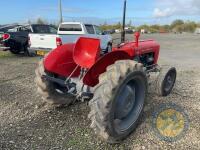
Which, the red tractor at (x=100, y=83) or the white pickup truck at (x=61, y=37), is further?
the white pickup truck at (x=61, y=37)

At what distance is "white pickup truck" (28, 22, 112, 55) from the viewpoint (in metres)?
13.0

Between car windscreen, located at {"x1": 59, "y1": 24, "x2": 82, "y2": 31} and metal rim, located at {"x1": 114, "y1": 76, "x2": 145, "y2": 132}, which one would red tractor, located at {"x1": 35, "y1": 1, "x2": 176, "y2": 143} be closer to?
metal rim, located at {"x1": 114, "y1": 76, "x2": 145, "y2": 132}

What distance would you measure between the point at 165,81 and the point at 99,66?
102 inches

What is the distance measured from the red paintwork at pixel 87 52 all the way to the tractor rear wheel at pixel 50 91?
0.78 m

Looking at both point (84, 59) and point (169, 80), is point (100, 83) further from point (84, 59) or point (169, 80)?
point (169, 80)

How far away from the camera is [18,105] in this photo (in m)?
6.13

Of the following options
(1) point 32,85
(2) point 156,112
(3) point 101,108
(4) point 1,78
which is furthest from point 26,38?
(3) point 101,108

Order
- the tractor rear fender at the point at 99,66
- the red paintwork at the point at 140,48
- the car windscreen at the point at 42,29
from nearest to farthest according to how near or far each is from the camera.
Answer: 1. the tractor rear fender at the point at 99,66
2. the red paintwork at the point at 140,48
3. the car windscreen at the point at 42,29

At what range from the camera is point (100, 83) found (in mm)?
3975

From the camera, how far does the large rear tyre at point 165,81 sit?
6363 millimetres

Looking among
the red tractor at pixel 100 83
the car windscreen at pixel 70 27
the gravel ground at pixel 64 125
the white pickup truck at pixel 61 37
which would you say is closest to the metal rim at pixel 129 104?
the red tractor at pixel 100 83

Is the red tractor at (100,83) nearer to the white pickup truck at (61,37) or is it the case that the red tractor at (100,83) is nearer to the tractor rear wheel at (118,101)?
the tractor rear wheel at (118,101)

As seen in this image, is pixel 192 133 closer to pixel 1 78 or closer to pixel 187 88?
pixel 187 88

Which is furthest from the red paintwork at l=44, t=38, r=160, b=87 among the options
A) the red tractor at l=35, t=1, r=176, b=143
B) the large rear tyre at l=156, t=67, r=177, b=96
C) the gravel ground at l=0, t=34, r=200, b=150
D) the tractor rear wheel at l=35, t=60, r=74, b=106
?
the large rear tyre at l=156, t=67, r=177, b=96
